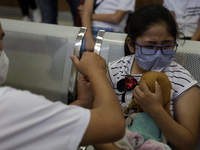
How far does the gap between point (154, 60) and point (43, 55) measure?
0.78m

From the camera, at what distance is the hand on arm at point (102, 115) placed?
61 centimetres

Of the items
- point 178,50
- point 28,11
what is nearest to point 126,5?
point 178,50

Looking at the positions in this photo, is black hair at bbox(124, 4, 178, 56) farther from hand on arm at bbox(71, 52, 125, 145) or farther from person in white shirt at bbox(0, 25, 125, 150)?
person in white shirt at bbox(0, 25, 125, 150)

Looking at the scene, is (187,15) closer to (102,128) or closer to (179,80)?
(179,80)

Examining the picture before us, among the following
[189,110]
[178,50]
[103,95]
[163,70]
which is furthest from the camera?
[178,50]

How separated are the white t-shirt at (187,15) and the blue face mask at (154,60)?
0.84m

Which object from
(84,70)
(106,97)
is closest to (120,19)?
(84,70)

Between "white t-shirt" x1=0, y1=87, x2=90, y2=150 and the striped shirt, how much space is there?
A: 0.52 meters

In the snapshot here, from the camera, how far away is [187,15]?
1.77 m

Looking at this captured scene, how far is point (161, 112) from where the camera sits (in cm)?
89

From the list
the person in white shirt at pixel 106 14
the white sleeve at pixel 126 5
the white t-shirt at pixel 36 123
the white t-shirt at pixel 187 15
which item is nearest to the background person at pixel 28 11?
the person in white shirt at pixel 106 14

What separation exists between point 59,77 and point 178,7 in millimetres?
1192

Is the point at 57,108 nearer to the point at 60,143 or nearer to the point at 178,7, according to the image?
the point at 60,143

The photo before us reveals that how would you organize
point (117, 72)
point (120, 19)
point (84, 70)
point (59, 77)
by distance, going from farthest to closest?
point (120, 19), point (59, 77), point (117, 72), point (84, 70)
